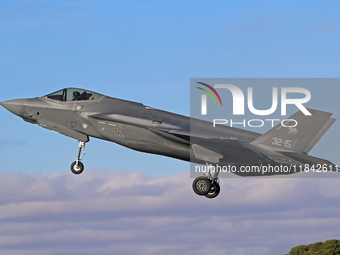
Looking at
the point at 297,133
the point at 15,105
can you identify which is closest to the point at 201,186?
the point at 297,133

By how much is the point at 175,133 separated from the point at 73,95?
672 cm

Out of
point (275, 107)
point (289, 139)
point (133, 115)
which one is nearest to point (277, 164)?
point (289, 139)

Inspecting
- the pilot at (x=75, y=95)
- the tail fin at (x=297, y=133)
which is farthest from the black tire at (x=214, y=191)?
the pilot at (x=75, y=95)

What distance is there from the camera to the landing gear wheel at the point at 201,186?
98.0 feet


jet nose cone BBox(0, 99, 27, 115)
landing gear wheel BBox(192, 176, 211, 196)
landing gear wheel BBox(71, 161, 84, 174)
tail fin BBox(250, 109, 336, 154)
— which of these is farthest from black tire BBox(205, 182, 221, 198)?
jet nose cone BBox(0, 99, 27, 115)

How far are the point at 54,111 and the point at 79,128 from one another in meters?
1.80

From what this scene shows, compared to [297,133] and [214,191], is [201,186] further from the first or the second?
[297,133]

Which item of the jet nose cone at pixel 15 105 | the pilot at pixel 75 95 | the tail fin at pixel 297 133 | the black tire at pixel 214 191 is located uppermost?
the pilot at pixel 75 95

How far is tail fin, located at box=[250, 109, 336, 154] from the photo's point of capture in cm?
2745

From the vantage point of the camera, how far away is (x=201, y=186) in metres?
30.0

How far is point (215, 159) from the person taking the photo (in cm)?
2997

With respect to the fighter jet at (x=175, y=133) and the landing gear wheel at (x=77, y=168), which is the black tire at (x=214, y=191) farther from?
the landing gear wheel at (x=77, y=168)

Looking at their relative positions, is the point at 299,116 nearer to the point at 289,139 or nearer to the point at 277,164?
the point at 289,139

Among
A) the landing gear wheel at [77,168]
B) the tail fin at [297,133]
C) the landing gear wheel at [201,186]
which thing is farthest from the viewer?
the landing gear wheel at [77,168]
